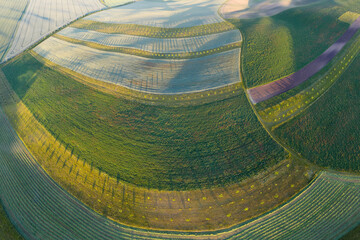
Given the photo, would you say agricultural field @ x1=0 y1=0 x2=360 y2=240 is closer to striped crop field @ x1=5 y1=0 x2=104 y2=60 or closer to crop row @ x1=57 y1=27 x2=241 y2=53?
crop row @ x1=57 y1=27 x2=241 y2=53

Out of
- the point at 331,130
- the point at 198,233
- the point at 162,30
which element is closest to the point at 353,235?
the point at 331,130

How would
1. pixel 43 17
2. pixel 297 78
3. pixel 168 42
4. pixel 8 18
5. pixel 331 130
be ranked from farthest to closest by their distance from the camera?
pixel 8 18
pixel 43 17
pixel 168 42
pixel 297 78
pixel 331 130

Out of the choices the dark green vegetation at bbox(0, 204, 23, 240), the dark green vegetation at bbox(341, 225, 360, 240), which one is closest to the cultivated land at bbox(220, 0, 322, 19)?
the dark green vegetation at bbox(341, 225, 360, 240)

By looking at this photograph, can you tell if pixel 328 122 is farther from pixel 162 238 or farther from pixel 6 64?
pixel 6 64

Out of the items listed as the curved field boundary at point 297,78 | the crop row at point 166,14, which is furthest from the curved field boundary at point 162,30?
the curved field boundary at point 297,78

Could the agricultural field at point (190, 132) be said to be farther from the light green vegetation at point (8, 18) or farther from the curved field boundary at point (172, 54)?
the light green vegetation at point (8, 18)

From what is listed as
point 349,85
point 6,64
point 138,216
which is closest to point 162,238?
point 138,216

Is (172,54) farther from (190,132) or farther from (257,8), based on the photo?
(257,8)
